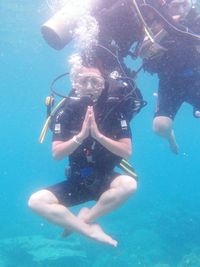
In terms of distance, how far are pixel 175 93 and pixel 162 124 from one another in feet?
2.55

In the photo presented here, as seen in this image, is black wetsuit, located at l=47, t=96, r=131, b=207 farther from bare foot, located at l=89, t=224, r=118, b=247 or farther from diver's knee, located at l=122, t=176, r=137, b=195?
bare foot, located at l=89, t=224, r=118, b=247

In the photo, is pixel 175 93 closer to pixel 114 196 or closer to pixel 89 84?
pixel 89 84

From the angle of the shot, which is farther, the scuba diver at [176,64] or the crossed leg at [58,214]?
the scuba diver at [176,64]

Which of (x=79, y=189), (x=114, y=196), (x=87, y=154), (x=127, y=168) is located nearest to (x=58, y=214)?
(x=79, y=189)

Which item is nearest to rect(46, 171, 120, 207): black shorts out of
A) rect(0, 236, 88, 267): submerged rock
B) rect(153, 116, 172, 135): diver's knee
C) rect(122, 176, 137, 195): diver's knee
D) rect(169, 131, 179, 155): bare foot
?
rect(122, 176, 137, 195): diver's knee

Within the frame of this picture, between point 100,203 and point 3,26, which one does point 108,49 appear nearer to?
point 100,203

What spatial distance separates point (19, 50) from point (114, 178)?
32745mm

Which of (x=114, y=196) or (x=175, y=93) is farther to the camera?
(x=175, y=93)

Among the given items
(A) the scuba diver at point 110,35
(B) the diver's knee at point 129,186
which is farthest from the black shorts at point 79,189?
(A) the scuba diver at point 110,35

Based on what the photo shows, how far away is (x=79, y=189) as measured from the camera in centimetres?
677

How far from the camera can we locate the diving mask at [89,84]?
6.08 meters

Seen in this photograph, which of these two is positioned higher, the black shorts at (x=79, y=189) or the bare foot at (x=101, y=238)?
the black shorts at (x=79, y=189)

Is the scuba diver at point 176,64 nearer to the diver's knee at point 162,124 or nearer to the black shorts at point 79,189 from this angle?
the diver's knee at point 162,124

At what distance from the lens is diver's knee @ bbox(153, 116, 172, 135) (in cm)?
848
